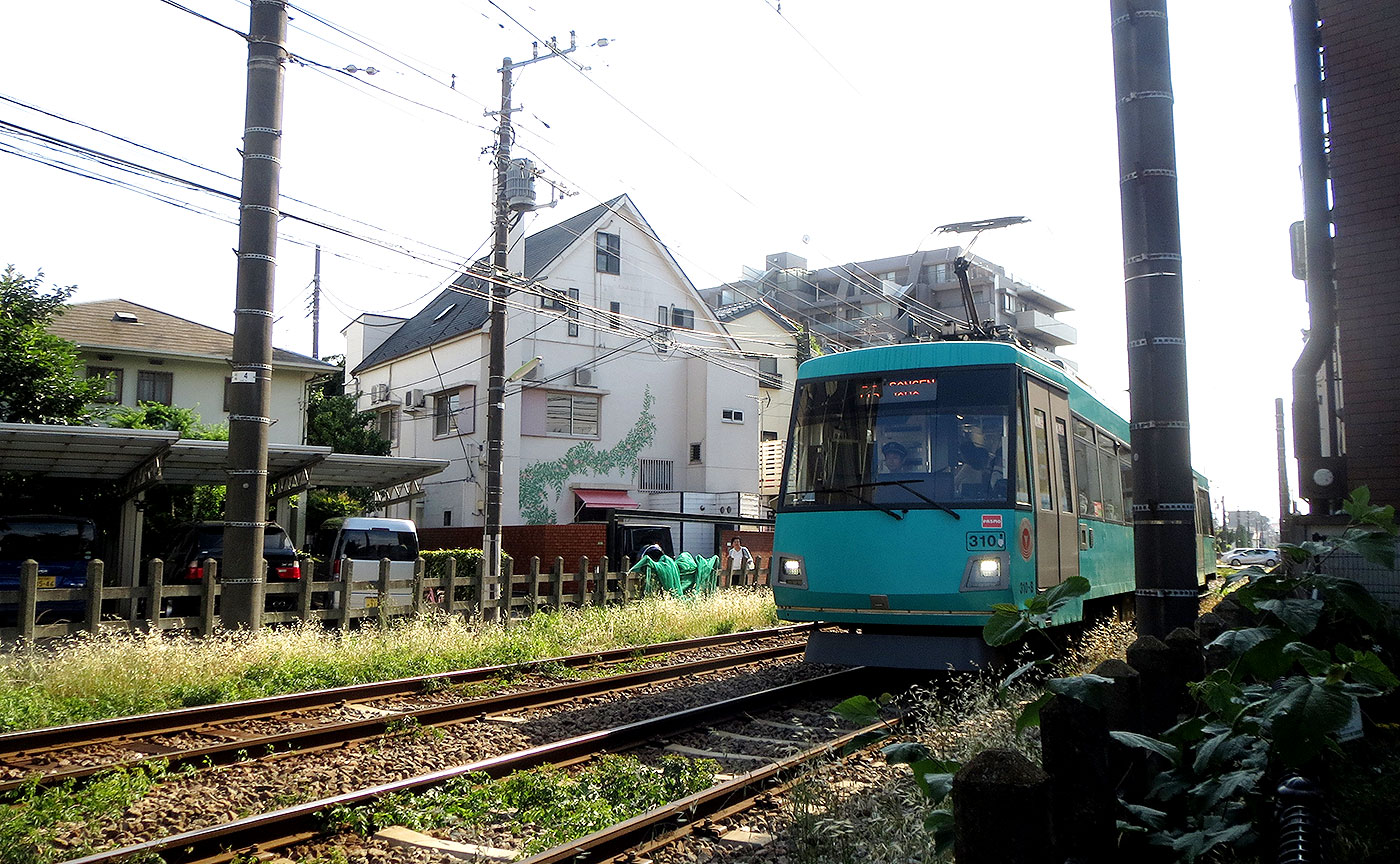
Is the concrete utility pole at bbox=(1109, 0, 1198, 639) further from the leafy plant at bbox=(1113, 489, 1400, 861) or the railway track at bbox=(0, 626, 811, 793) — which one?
the railway track at bbox=(0, 626, 811, 793)

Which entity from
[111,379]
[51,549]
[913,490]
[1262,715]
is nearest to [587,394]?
[111,379]

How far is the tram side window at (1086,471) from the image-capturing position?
1126 cm

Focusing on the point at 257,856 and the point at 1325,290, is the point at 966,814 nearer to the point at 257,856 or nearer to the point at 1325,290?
the point at 257,856

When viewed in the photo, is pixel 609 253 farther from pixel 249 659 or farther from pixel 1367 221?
pixel 1367 221

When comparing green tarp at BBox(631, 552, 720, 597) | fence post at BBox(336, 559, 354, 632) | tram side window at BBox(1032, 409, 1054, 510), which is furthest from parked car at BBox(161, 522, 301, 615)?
tram side window at BBox(1032, 409, 1054, 510)

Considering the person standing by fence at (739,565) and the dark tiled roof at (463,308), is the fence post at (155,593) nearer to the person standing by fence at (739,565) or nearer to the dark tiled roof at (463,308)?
the person standing by fence at (739,565)

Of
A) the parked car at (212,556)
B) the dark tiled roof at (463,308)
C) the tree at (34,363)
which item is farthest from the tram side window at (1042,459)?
the dark tiled roof at (463,308)

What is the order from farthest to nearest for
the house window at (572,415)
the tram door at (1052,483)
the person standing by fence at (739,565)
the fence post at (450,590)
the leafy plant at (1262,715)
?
the house window at (572,415) < the person standing by fence at (739,565) < the fence post at (450,590) < the tram door at (1052,483) < the leafy plant at (1262,715)

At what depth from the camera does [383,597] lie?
14930 millimetres

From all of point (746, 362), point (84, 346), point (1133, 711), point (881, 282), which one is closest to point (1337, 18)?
point (1133, 711)

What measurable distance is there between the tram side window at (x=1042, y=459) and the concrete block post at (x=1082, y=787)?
6.70 meters

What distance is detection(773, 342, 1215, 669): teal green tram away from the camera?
29.3 feet

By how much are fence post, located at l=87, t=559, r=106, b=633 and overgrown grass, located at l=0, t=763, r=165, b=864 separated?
5375 millimetres

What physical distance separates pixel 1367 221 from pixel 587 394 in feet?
93.8
